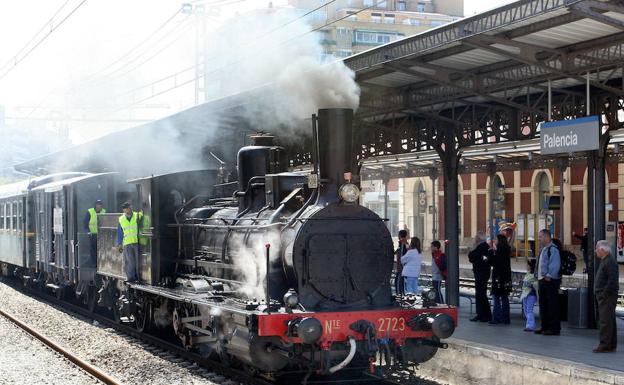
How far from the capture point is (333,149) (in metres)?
8.93

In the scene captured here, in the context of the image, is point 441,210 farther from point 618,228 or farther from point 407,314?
point 407,314

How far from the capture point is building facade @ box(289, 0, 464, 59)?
225 feet

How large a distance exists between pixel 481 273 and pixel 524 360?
442 cm

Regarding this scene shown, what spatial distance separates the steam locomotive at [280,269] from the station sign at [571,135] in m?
3.20

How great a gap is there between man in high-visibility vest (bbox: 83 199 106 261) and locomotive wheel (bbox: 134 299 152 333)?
2815 mm

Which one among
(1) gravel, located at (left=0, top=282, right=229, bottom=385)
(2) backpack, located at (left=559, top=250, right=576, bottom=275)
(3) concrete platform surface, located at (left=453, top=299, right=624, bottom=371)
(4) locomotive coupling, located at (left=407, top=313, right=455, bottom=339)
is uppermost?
(2) backpack, located at (left=559, top=250, right=576, bottom=275)

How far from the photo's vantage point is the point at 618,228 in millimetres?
28406

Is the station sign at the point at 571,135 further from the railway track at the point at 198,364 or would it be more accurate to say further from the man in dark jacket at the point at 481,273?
the railway track at the point at 198,364

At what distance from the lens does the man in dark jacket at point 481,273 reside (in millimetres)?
13180

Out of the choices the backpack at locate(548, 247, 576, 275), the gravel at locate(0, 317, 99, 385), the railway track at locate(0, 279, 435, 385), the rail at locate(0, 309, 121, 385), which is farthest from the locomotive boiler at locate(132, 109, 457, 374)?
the backpack at locate(548, 247, 576, 275)

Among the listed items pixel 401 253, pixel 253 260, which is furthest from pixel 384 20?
pixel 253 260

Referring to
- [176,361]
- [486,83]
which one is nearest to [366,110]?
[486,83]

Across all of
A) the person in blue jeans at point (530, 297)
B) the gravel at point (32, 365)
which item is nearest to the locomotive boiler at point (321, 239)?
the gravel at point (32, 365)

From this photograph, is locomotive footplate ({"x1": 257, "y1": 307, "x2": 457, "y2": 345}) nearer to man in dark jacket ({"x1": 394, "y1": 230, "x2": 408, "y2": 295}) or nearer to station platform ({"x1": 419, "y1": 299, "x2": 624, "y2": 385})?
station platform ({"x1": 419, "y1": 299, "x2": 624, "y2": 385})
